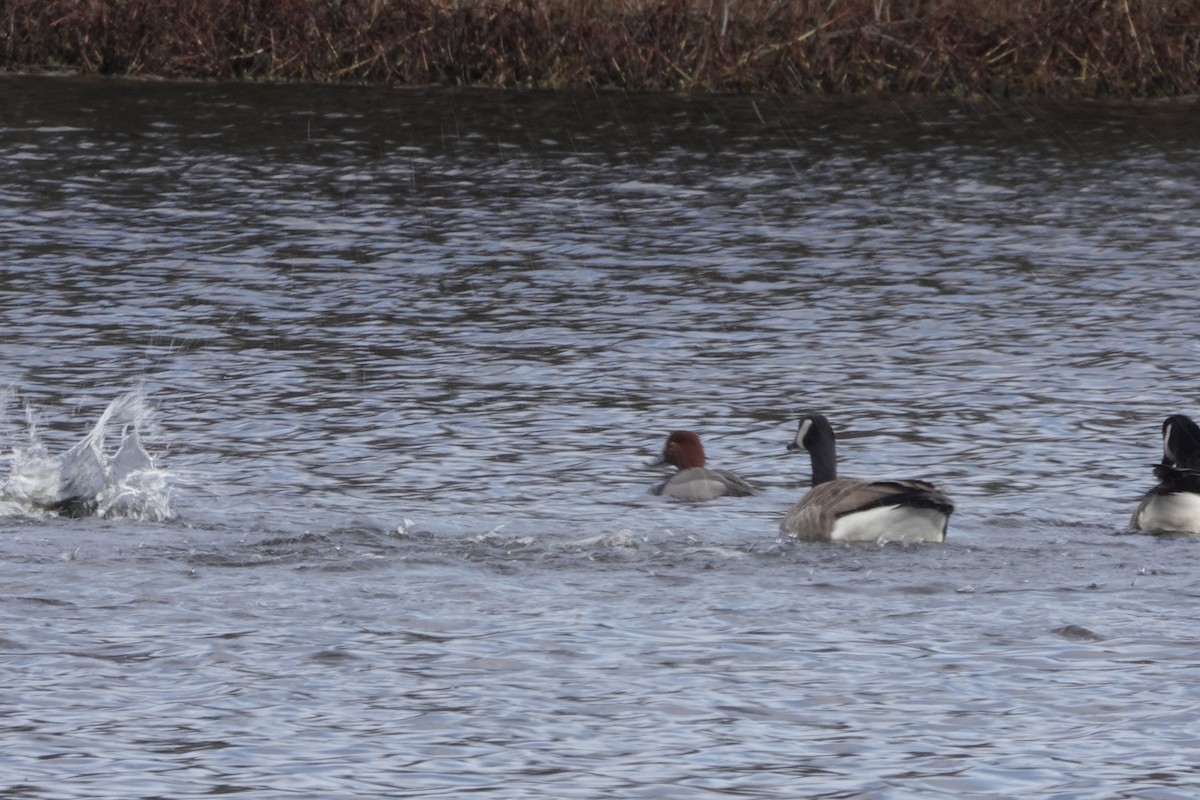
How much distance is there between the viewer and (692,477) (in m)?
15.0

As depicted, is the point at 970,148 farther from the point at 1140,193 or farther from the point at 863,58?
the point at 863,58

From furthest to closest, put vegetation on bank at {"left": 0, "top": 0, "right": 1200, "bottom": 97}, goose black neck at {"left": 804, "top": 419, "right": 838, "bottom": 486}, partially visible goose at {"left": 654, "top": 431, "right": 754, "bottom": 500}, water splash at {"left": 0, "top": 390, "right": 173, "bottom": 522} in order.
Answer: vegetation on bank at {"left": 0, "top": 0, "right": 1200, "bottom": 97} < goose black neck at {"left": 804, "top": 419, "right": 838, "bottom": 486} < partially visible goose at {"left": 654, "top": 431, "right": 754, "bottom": 500} < water splash at {"left": 0, "top": 390, "right": 173, "bottom": 522}

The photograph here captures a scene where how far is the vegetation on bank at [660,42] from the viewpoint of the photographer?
41.6 meters

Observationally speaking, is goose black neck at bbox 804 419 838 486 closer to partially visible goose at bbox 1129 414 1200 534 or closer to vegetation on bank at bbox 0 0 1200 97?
partially visible goose at bbox 1129 414 1200 534

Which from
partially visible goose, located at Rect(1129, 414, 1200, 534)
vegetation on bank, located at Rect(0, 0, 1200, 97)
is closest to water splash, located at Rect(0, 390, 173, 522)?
partially visible goose, located at Rect(1129, 414, 1200, 534)

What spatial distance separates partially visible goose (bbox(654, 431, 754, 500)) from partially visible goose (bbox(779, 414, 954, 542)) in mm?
1105

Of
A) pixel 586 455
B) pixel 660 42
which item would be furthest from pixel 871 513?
pixel 660 42

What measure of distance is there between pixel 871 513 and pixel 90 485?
5.16 meters

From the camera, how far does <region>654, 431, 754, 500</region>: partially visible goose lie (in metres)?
15.0

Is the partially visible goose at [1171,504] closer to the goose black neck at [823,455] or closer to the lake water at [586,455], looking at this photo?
the lake water at [586,455]

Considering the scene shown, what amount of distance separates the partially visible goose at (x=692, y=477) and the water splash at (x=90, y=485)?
3.44 metres

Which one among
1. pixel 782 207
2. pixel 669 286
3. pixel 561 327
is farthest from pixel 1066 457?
pixel 782 207

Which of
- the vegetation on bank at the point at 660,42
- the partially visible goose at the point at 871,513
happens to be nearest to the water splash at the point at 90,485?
the partially visible goose at the point at 871,513

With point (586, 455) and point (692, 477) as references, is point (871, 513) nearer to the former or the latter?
point (692, 477)
